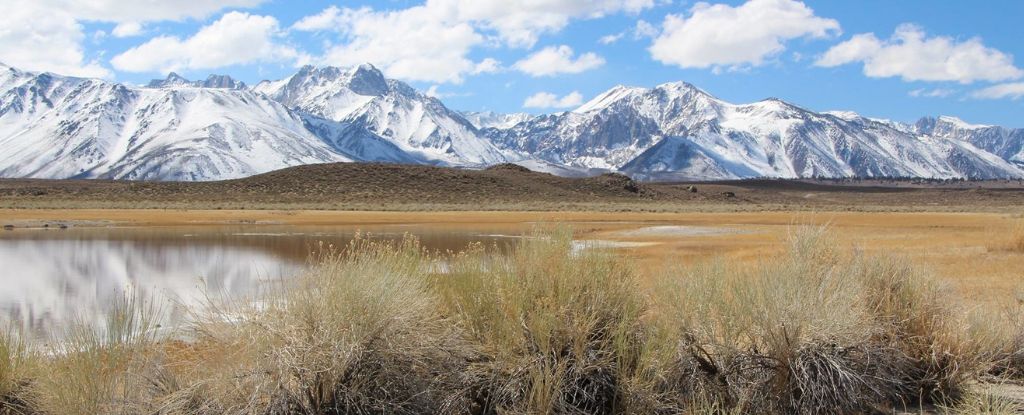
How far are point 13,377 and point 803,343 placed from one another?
299 inches

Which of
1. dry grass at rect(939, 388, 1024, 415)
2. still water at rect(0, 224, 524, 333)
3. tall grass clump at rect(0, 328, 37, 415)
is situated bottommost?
still water at rect(0, 224, 524, 333)

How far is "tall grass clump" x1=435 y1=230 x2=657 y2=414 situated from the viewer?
7.57 metres

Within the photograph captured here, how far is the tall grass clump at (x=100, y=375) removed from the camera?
6844 mm

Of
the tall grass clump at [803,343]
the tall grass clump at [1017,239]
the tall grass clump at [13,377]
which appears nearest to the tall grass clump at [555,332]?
the tall grass clump at [803,343]

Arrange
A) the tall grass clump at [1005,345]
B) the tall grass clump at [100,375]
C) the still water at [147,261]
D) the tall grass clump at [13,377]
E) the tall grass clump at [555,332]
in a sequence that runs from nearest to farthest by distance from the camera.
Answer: the tall grass clump at [100,375], the tall grass clump at [13,377], the tall grass clump at [555,332], the tall grass clump at [1005,345], the still water at [147,261]

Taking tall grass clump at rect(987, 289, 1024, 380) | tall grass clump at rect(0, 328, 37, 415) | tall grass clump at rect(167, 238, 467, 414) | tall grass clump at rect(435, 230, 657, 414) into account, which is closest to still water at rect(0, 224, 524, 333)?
tall grass clump at rect(167, 238, 467, 414)

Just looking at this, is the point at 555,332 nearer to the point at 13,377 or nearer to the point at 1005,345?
the point at 13,377

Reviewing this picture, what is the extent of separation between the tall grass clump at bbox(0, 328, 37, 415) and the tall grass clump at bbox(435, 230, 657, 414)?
13.2 ft

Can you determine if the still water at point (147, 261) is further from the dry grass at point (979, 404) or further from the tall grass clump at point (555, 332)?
the dry grass at point (979, 404)

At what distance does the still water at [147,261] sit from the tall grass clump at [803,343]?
3743 millimetres

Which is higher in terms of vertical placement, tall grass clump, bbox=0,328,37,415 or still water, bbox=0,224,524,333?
tall grass clump, bbox=0,328,37,415

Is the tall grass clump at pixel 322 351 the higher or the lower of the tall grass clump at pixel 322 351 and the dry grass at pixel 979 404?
the higher

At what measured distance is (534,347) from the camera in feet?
25.2

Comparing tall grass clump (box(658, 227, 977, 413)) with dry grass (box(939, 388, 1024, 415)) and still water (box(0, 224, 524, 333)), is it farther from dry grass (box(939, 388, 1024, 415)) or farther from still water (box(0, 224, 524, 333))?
still water (box(0, 224, 524, 333))
